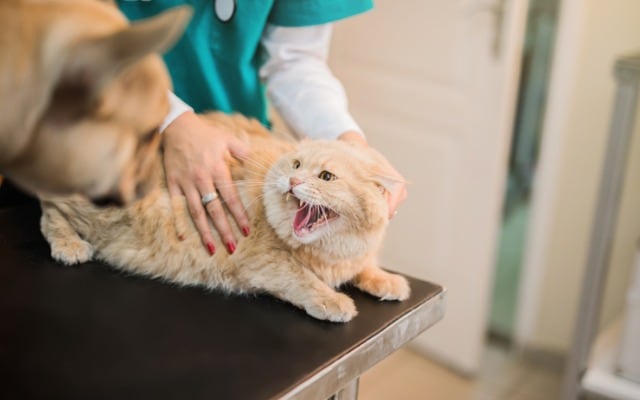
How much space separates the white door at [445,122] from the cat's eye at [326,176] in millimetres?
1146

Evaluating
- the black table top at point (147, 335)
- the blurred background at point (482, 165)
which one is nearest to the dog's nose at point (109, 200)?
the black table top at point (147, 335)

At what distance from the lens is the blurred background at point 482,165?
193 cm

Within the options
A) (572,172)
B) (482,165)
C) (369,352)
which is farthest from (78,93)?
(572,172)

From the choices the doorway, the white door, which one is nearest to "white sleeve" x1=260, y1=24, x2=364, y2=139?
the white door

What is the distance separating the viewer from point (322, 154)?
36.2 inches

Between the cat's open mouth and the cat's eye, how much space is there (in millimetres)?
37

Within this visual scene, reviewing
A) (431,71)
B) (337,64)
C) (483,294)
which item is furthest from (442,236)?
(337,64)

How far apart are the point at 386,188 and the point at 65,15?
0.45m

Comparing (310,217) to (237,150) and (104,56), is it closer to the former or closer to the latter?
(237,150)

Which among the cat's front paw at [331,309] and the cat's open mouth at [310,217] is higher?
the cat's open mouth at [310,217]

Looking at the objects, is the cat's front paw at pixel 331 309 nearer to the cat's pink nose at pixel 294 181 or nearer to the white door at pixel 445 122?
the cat's pink nose at pixel 294 181

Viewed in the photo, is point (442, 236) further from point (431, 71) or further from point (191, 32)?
point (191, 32)

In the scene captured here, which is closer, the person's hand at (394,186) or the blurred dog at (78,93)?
the blurred dog at (78,93)

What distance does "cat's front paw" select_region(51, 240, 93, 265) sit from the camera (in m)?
0.91
